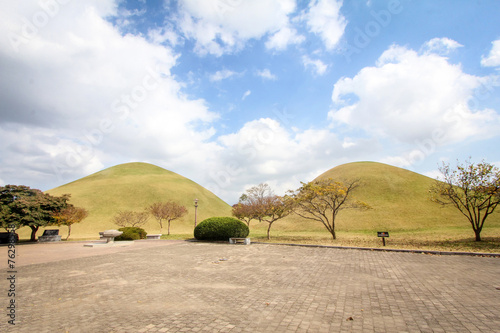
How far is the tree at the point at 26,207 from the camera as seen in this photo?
23062mm

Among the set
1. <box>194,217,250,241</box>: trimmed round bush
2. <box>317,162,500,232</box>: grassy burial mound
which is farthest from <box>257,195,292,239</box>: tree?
<box>317,162,500,232</box>: grassy burial mound

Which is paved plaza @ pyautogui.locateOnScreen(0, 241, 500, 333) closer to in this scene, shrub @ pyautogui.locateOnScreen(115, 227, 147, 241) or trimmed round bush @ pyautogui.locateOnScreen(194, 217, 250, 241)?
trimmed round bush @ pyautogui.locateOnScreen(194, 217, 250, 241)

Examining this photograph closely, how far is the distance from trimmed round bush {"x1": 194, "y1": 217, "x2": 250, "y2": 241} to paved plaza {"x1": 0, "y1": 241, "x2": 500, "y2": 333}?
11.8 metres

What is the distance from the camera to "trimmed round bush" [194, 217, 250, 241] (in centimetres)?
2225

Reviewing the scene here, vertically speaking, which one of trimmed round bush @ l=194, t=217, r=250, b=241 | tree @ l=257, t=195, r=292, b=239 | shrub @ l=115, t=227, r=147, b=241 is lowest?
shrub @ l=115, t=227, r=147, b=241

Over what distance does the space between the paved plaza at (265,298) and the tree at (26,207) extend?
58.6 feet

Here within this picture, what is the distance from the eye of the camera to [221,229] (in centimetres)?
2247

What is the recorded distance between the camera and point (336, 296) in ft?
20.6

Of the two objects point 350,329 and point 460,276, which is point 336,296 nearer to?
point 350,329

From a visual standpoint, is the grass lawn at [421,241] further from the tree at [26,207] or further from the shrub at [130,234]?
the tree at [26,207]

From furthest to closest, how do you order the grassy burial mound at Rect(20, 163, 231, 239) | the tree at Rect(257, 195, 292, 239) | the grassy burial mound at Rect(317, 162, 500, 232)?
the grassy burial mound at Rect(20, 163, 231, 239)
the grassy burial mound at Rect(317, 162, 500, 232)
the tree at Rect(257, 195, 292, 239)

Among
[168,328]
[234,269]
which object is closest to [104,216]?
[234,269]

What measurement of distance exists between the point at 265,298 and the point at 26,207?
1122 inches

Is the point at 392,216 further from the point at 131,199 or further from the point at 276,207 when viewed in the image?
the point at 131,199
